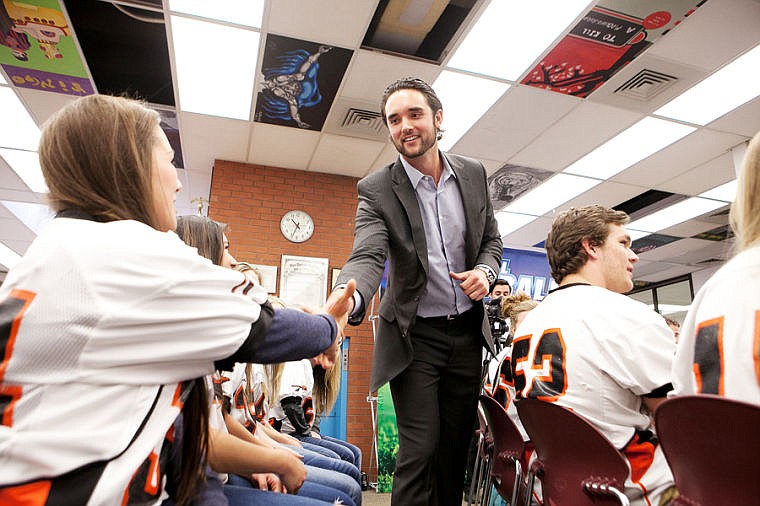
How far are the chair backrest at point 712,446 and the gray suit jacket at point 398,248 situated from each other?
0.94 meters

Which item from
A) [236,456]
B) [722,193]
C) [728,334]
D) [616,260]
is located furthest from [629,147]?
[236,456]

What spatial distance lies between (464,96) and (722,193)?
3.88m

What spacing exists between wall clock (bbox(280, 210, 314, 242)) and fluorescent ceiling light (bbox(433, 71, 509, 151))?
1948 millimetres

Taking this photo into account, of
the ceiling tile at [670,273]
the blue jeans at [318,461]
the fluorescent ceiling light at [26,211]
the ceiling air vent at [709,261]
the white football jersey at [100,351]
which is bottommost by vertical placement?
the blue jeans at [318,461]

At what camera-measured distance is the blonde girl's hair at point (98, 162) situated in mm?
928

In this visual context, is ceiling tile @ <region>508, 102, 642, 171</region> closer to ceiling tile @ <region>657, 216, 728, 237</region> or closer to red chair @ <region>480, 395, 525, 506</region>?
ceiling tile @ <region>657, 216, 728, 237</region>

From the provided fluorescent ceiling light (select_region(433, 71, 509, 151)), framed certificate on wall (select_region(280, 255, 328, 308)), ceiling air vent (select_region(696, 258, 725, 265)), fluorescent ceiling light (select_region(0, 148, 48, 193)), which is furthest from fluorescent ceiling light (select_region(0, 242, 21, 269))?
ceiling air vent (select_region(696, 258, 725, 265))

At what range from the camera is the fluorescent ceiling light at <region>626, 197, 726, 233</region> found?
21.2 feet

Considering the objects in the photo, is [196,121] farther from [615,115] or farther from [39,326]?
[39,326]

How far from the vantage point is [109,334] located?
A: 751 millimetres

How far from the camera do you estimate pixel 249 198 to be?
18.9 feet

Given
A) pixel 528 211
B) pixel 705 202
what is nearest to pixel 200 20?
pixel 528 211

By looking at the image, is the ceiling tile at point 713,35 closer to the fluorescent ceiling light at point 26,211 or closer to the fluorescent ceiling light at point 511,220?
the fluorescent ceiling light at point 511,220

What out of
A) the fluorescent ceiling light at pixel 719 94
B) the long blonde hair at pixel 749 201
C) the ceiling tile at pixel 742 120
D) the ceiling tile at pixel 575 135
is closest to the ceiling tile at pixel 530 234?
the ceiling tile at pixel 575 135
